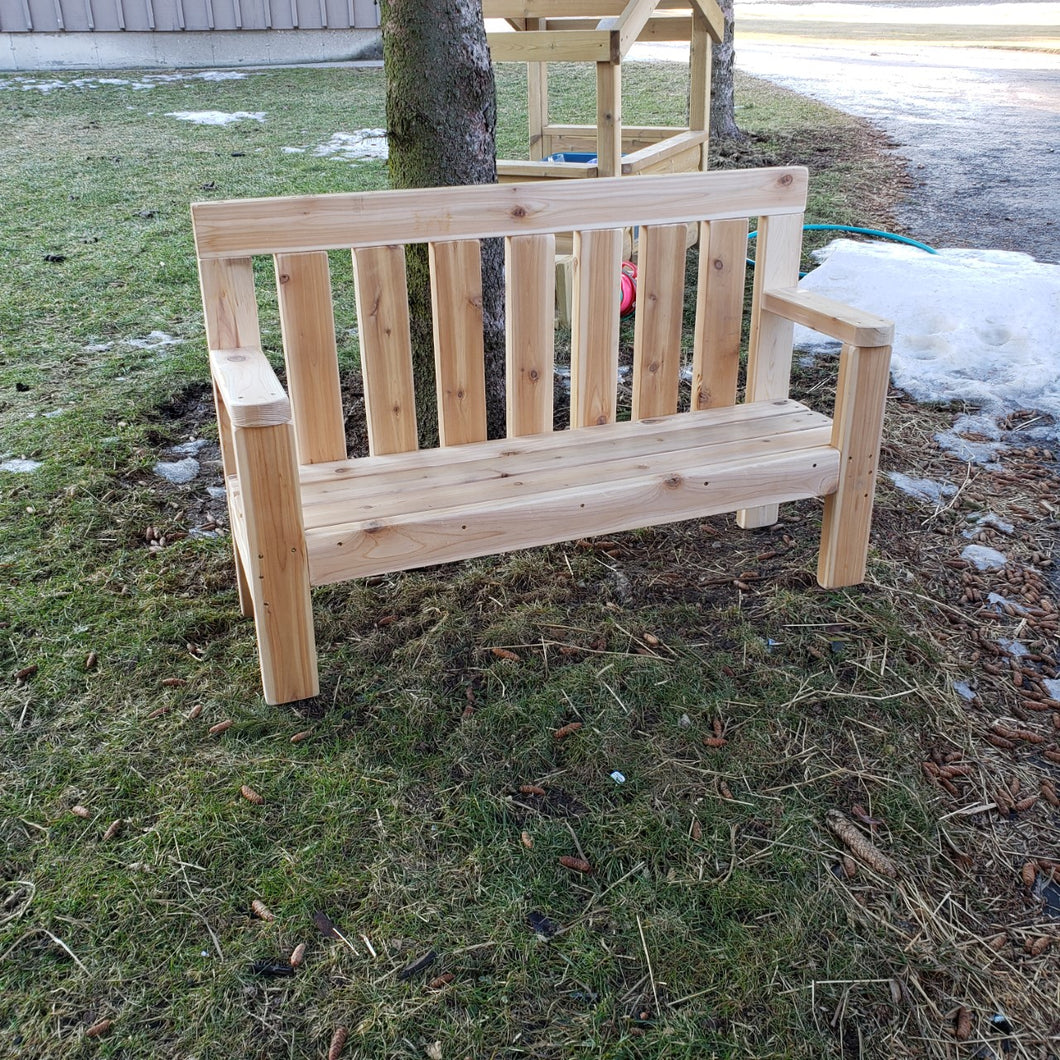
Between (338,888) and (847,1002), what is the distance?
0.97 metres

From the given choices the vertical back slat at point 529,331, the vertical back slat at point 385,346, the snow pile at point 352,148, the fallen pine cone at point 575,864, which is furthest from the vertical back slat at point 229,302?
the snow pile at point 352,148

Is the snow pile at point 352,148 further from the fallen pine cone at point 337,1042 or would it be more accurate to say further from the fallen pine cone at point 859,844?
the fallen pine cone at point 337,1042

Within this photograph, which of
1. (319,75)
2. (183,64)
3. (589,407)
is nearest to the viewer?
(589,407)

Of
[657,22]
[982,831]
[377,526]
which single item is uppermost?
[657,22]

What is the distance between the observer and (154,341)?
4914 millimetres

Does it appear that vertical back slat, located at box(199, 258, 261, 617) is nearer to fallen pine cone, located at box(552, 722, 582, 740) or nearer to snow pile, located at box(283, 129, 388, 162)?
fallen pine cone, located at box(552, 722, 582, 740)

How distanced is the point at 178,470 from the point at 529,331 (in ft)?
5.30

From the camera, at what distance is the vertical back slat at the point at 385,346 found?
258cm

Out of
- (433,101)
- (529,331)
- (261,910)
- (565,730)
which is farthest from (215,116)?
(261,910)

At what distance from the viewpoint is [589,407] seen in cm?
301

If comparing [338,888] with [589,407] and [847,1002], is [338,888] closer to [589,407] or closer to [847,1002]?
[847,1002]

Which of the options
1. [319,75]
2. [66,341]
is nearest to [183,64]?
[319,75]

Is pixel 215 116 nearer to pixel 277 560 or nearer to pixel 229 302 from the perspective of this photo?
pixel 229 302

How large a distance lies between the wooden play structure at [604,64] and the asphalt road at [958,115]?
5.95 feet
